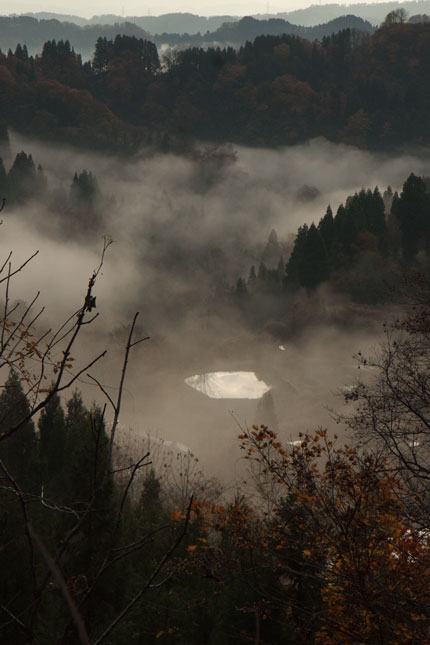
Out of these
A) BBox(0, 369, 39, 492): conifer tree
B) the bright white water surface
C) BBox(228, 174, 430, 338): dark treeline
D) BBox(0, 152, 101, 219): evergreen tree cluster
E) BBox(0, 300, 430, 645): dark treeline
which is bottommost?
the bright white water surface

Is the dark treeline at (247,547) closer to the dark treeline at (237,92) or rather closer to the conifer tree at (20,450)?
the conifer tree at (20,450)

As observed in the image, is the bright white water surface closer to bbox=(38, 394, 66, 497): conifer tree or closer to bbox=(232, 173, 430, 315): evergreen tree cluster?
bbox=(232, 173, 430, 315): evergreen tree cluster

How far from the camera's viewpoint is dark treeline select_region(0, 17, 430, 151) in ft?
435

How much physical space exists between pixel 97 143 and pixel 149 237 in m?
43.6

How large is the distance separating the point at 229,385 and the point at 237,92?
114 metres

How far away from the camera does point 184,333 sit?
233 feet

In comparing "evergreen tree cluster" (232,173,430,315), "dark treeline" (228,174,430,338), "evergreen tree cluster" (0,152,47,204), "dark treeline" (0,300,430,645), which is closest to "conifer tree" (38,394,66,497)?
"dark treeline" (0,300,430,645)

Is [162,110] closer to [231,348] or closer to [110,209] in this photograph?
[110,209]

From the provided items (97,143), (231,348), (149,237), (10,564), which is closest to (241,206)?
(149,237)

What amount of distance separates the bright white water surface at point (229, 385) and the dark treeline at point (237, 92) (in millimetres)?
91562

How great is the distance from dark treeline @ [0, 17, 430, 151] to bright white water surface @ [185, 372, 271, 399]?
91562mm

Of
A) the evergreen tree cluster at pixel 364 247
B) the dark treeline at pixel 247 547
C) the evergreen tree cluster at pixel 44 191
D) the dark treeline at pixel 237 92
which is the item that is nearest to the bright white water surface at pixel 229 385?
the evergreen tree cluster at pixel 364 247

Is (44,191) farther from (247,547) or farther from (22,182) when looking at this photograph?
(247,547)

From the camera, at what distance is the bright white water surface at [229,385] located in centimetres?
5453
